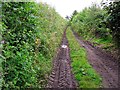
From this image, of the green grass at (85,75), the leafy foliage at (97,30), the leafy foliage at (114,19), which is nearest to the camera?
the green grass at (85,75)

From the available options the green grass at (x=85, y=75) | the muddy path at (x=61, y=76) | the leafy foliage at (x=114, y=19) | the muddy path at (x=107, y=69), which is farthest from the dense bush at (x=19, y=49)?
the leafy foliage at (x=114, y=19)

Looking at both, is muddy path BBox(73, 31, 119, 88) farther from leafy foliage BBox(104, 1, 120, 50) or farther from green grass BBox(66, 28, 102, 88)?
leafy foliage BBox(104, 1, 120, 50)

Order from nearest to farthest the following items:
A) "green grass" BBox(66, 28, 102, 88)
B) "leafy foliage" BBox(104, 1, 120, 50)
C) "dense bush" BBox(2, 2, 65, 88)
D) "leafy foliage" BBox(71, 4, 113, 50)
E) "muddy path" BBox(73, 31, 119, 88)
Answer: "dense bush" BBox(2, 2, 65, 88), "green grass" BBox(66, 28, 102, 88), "muddy path" BBox(73, 31, 119, 88), "leafy foliage" BBox(104, 1, 120, 50), "leafy foliage" BBox(71, 4, 113, 50)

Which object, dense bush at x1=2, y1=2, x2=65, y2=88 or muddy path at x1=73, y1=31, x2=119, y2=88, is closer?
dense bush at x1=2, y1=2, x2=65, y2=88

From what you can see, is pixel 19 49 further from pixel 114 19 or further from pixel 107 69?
pixel 114 19

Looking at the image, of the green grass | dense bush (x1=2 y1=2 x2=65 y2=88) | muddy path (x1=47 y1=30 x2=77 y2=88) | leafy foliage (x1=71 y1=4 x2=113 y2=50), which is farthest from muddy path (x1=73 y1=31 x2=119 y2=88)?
leafy foliage (x1=71 y1=4 x2=113 y2=50)

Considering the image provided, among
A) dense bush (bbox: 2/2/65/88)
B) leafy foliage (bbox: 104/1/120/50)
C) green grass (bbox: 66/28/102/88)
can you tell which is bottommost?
green grass (bbox: 66/28/102/88)

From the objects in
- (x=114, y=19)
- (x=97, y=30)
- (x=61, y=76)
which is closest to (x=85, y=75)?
(x=61, y=76)

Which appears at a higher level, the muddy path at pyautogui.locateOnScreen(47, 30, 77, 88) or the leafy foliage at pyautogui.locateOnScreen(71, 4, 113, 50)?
the leafy foliage at pyautogui.locateOnScreen(71, 4, 113, 50)

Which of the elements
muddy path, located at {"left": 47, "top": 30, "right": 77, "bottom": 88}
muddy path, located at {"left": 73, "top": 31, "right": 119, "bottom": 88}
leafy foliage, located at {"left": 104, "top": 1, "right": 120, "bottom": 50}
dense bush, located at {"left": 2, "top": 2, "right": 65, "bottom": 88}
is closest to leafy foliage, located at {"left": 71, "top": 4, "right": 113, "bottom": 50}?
leafy foliage, located at {"left": 104, "top": 1, "right": 120, "bottom": 50}

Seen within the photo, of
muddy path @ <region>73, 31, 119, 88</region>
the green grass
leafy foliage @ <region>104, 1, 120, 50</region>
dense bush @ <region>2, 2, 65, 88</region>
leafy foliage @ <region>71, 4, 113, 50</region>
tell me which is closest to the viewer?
dense bush @ <region>2, 2, 65, 88</region>

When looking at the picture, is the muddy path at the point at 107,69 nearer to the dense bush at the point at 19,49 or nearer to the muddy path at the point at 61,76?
the muddy path at the point at 61,76

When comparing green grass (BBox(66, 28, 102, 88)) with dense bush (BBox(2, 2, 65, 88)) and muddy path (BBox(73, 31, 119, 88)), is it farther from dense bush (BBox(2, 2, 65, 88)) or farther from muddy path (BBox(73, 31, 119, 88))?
dense bush (BBox(2, 2, 65, 88))

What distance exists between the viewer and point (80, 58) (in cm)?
1195
